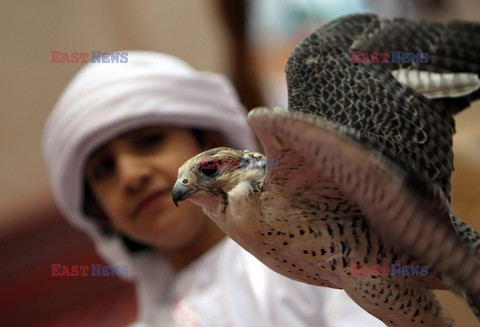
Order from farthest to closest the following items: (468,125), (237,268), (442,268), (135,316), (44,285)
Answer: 1. (44,285)
2. (135,316)
3. (237,268)
4. (468,125)
5. (442,268)

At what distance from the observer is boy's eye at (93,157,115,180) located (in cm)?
63

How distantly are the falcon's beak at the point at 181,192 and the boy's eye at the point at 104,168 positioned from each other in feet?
1.27

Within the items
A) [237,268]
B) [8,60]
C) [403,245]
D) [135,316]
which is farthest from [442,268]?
[8,60]

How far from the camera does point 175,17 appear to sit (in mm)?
1688

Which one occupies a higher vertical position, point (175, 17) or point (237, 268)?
point (175, 17)

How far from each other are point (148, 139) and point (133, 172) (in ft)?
0.23

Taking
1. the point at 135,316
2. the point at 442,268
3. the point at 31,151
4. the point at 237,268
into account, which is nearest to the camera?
the point at 442,268

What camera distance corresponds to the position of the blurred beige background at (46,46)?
1464mm

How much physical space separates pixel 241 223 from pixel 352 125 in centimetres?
9

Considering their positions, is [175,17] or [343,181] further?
[175,17]

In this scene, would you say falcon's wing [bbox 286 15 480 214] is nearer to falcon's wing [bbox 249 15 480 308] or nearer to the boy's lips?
falcon's wing [bbox 249 15 480 308]

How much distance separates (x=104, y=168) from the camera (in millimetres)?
638

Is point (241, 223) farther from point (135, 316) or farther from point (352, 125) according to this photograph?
point (135, 316)

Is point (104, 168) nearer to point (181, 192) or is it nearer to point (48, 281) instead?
point (181, 192)
